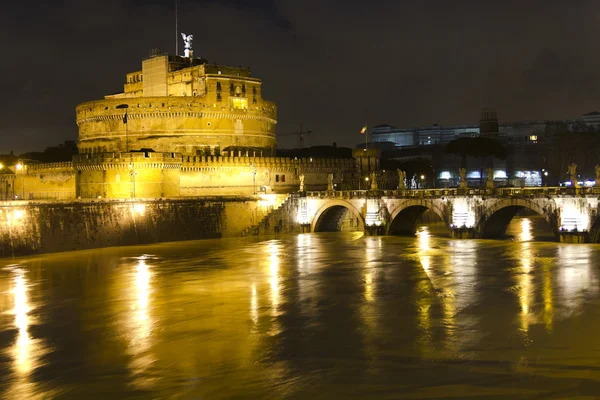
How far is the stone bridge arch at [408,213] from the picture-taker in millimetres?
57375

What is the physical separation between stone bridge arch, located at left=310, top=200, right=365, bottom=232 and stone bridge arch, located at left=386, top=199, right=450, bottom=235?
4172 mm

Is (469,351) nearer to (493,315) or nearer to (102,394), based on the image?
(493,315)

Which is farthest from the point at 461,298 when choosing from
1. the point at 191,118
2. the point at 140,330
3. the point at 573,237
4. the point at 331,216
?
the point at 191,118

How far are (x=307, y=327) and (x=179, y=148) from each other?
173ft

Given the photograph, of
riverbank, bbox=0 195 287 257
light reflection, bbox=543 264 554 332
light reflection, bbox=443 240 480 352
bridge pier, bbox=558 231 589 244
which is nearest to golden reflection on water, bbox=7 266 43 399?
light reflection, bbox=443 240 480 352

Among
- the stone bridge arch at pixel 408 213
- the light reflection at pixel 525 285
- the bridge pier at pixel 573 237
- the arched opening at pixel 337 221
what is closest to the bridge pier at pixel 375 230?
the stone bridge arch at pixel 408 213

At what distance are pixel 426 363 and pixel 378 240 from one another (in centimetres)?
3652

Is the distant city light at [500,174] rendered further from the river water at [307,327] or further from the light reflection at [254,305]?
the light reflection at [254,305]

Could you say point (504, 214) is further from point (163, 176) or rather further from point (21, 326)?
point (21, 326)

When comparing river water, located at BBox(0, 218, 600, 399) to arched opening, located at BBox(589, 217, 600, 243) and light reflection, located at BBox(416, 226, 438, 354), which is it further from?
arched opening, located at BBox(589, 217, 600, 243)

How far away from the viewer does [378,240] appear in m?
58.6

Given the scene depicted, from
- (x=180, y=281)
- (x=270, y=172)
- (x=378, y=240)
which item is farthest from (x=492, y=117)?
(x=180, y=281)

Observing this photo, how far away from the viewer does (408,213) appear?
6319 centimetres

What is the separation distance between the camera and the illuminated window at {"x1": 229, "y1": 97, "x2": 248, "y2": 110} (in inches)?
3164
